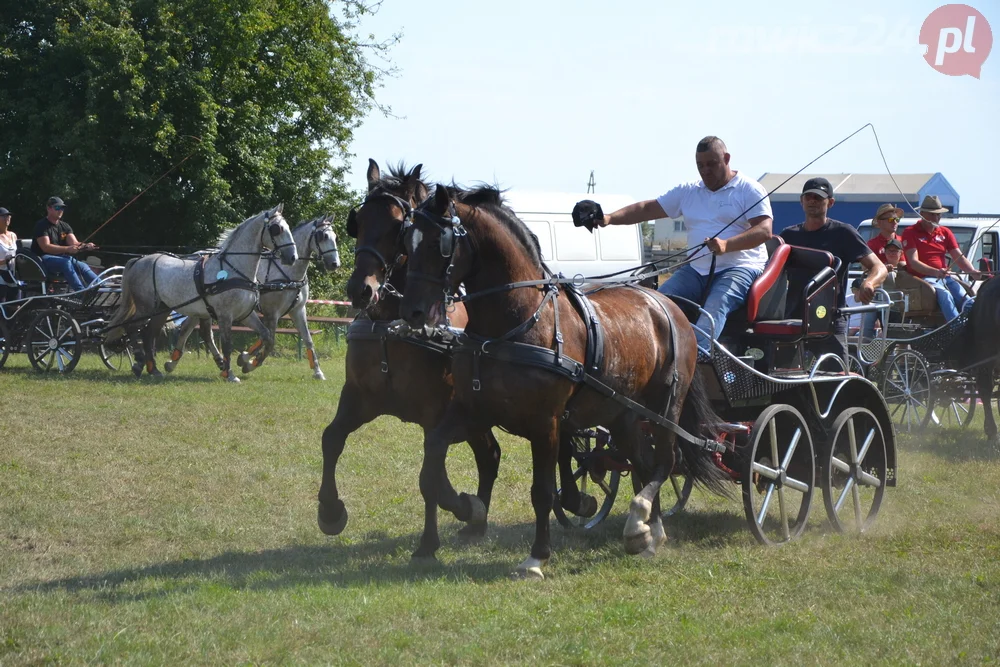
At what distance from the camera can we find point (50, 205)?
14.7 meters

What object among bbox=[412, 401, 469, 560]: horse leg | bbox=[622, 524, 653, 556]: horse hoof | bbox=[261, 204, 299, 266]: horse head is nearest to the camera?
bbox=[412, 401, 469, 560]: horse leg

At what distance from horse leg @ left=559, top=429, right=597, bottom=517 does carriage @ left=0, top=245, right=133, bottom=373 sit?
9416 millimetres

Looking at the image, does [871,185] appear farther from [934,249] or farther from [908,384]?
[908,384]

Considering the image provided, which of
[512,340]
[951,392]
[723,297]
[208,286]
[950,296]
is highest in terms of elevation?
[723,297]

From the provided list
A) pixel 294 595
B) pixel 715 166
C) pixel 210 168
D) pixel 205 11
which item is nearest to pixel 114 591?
pixel 294 595

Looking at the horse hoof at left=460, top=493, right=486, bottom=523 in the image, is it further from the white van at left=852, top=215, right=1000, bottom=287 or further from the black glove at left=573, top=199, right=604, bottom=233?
the white van at left=852, top=215, right=1000, bottom=287

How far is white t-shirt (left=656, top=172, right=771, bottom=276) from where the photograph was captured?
22.8 ft

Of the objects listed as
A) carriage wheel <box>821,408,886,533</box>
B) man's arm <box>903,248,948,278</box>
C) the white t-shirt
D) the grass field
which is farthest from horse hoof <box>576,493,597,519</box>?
man's arm <box>903,248,948,278</box>

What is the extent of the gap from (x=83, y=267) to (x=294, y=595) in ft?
39.0

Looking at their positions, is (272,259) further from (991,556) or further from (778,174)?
(778,174)

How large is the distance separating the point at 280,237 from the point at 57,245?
10.5 feet

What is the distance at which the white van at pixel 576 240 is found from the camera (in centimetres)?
2152

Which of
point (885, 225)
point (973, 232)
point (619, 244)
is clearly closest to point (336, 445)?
point (885, 225)

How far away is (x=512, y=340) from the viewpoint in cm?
559
